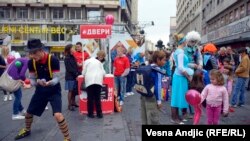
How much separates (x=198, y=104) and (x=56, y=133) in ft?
9.56

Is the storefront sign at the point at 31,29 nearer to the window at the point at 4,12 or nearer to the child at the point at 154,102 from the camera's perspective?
the window at the point at 4,12

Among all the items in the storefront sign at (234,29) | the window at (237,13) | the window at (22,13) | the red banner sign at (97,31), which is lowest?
the red banner sign at (97,31)

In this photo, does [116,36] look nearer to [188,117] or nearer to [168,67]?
[168,67]

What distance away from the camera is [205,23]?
53.9 metres

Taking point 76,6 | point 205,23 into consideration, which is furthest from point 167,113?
point 76,6

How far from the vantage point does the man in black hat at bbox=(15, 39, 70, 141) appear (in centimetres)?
580

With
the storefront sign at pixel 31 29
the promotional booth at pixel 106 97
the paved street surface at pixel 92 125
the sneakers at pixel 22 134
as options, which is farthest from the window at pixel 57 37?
the sneakers at pixel 22 134

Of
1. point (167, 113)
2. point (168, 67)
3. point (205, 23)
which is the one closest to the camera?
point (167, 113)

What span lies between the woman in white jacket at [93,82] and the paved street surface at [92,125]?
320 millimetres

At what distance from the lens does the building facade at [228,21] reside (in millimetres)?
28291

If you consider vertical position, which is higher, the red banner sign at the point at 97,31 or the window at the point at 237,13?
the window at the point at 237,13

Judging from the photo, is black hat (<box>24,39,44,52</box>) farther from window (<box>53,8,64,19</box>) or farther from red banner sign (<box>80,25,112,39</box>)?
window (<box>53,8,64,19</box>)

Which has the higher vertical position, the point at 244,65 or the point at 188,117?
the point at 244,65

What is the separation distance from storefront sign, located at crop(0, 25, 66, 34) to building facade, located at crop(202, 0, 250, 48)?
82.9 feet
